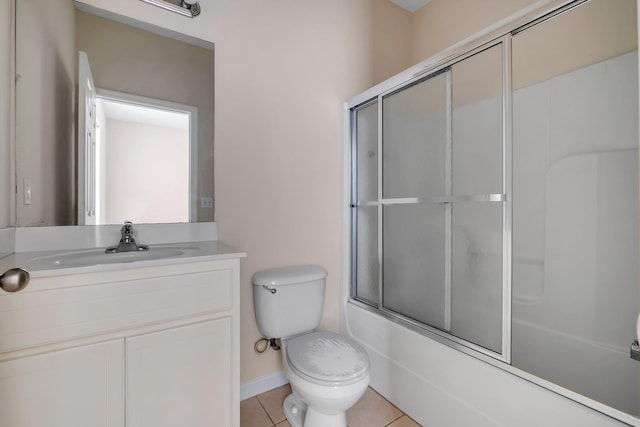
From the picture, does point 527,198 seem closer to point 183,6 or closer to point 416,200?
point 416,200

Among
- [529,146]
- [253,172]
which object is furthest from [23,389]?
[529,146]

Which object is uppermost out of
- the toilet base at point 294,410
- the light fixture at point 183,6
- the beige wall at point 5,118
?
the light fixture at point 183,6

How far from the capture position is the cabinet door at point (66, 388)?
2.65 ft

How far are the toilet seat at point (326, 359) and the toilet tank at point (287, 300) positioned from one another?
8cm

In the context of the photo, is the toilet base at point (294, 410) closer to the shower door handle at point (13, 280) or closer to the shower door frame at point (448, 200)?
the shower door frame at point (448, 200)

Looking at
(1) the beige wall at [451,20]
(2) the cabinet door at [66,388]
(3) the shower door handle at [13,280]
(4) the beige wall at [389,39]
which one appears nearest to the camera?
(3) the shower door handle at [13,280]

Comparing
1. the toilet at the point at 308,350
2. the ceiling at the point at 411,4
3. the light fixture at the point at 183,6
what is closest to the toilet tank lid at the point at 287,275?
the toilet at the point at 308,350

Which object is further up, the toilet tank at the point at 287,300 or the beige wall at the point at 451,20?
the beige wall at the point at 451,20

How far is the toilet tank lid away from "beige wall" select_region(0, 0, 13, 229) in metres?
1.01

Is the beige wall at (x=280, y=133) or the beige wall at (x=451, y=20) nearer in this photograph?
the beige wall at (x=280, y=133)

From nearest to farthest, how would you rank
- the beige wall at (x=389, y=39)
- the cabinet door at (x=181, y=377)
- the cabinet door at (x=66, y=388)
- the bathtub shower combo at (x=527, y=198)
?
the cabinet door at (x=66, y=388)
the cabinet door at (x=181, y=377)
the bathtub shower combo at (x=527, y=198)
the beige wall at (x=389, y=39)

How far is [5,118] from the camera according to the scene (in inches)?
42.2

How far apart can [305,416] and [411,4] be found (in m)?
2.94

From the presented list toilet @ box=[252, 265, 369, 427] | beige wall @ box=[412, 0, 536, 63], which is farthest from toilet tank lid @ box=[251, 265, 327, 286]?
beige wall @ box=[412, 0, 536, 63]
